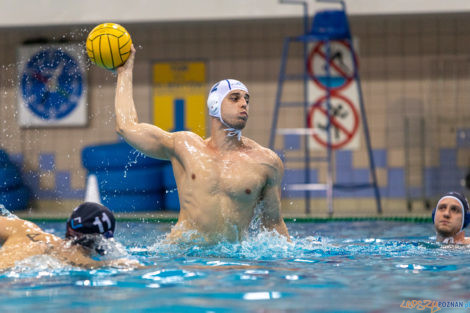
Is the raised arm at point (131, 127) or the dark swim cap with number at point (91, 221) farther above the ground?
the raised arm at point (131, 127)

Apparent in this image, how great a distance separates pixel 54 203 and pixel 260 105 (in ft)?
11.0

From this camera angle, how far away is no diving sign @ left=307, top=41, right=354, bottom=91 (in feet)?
32.1

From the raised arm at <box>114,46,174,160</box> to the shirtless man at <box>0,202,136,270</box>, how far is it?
661mm

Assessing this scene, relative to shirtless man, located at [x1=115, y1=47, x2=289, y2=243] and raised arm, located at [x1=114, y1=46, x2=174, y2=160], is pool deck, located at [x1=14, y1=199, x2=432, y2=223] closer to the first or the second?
shirtless man, located at [x1=115, y1=47, x2=289, y2=243]

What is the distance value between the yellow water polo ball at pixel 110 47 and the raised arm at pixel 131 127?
68 millimetres

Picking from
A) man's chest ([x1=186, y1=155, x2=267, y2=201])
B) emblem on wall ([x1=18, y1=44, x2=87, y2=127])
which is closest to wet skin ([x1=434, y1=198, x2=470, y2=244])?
man's chest ([x1=186, y1=155, x2=267, y2=201])

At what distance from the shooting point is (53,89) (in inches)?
402

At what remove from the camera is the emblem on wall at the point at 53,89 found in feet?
33.7

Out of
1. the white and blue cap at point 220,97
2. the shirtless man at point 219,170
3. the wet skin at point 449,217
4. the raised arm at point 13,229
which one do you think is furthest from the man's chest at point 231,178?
the wet skin at point 449,217

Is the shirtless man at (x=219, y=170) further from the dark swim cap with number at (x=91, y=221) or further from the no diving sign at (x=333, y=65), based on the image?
the no diving sign at (x=333, y=65)

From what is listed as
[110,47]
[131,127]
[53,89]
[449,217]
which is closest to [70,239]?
[131,127]

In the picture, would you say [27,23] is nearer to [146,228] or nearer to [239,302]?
[146,228]

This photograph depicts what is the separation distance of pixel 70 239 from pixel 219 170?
99cm

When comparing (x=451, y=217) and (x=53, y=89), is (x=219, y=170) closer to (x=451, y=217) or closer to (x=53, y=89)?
(x=451, y=217)
